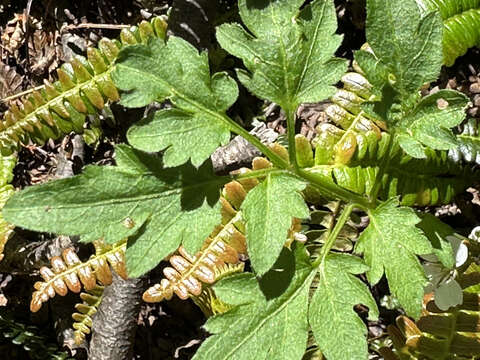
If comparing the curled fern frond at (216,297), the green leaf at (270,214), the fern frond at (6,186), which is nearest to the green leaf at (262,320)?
the green leaf at (270,214)

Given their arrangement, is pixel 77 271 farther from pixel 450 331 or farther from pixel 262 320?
pixel 450 331

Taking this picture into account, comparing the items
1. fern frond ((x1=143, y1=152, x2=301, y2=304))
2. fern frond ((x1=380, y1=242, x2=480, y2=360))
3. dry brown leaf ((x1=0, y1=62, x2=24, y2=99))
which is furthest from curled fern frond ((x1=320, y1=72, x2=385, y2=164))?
dry brown leaf ((x1=0, y1=62, x2=24, y2=99))

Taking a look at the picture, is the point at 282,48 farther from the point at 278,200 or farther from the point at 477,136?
the point at 477,136

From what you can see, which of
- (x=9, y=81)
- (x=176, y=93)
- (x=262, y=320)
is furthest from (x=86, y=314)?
(x=176, y=93)

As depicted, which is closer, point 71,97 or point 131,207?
point 131,207

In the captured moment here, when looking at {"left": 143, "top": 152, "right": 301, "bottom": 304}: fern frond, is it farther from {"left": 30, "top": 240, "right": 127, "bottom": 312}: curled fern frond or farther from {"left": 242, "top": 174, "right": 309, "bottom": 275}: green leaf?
{"left": 242, "top": 174, "right": 309, "bottom": 275}: green leaf

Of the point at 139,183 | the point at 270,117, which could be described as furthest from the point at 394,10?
the point at 270,117
